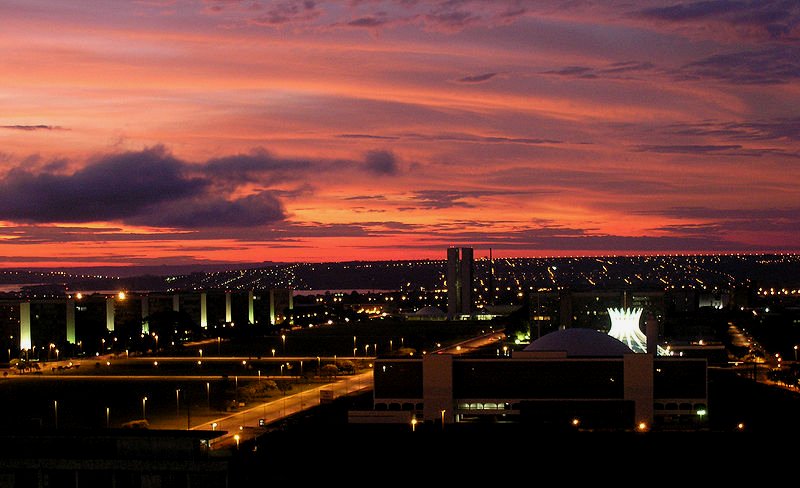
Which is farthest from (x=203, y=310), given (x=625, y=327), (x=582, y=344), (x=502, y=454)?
(x=502, y=454)

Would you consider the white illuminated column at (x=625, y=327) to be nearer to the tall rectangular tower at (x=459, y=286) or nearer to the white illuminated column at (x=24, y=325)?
the white illuminated column at (x=24, y=325)

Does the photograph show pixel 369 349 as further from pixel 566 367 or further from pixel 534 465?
pixel 534 465

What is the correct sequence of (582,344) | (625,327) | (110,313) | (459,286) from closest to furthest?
(582,344) → (625,327) → (110,313) → (459,286)

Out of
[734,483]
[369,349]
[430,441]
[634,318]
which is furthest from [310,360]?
[734,483]

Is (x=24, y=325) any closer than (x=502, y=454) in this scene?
No

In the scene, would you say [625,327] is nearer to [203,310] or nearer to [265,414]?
[265,414]

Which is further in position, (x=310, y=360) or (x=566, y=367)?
(x=310, y=360)

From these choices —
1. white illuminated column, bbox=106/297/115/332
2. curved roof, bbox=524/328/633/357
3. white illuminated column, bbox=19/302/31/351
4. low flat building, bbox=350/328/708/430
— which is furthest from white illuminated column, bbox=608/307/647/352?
white illuminated column, bbox=106/297/115/332
